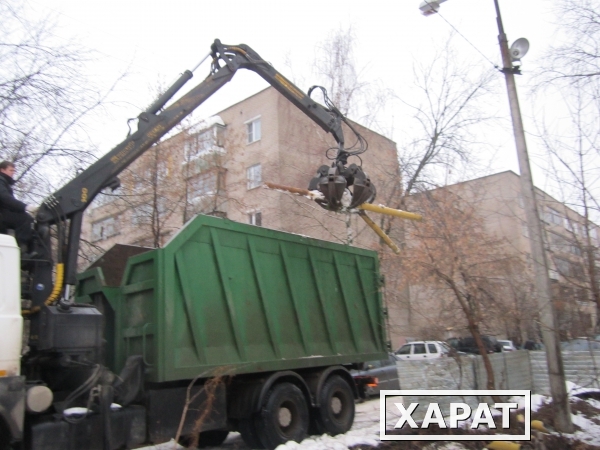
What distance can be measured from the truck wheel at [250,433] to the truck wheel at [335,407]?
1.17 meters

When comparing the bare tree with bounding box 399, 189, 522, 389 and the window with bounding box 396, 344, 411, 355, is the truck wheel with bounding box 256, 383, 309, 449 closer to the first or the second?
the bare tree with bounding box 399, 189, 522, 389

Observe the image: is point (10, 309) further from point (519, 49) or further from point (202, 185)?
point (202, 185)

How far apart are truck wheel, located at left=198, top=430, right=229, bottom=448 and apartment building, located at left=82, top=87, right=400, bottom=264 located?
5329 mm

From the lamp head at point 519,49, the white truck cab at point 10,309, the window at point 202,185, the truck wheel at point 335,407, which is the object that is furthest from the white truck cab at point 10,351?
the window at point 202,185

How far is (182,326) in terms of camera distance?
6.39 meters

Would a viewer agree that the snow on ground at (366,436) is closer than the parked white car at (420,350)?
Yes

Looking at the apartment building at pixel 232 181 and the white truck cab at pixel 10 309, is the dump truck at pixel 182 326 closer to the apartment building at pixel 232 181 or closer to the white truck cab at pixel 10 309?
the white truck cab at pixel 10 309

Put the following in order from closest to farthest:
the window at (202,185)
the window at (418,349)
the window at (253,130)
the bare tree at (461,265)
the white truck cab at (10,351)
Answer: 1. the white truck cab at (10,351)
2. the bare tree at (461,265)
3. the window at (202,185)
4. the window at (418,349)
5. the window at (253,130)

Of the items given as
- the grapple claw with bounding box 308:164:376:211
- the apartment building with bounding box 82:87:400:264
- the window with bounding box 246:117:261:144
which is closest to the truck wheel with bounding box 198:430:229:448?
the grapple claw with bounding box 308:164:376:211

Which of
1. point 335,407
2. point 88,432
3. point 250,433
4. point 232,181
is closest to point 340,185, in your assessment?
point 335,407

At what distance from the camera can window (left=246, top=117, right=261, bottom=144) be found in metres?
25.1

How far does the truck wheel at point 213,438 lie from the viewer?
817 cm

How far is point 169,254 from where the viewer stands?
641 cm

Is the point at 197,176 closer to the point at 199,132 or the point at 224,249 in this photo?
the point at 199,132
